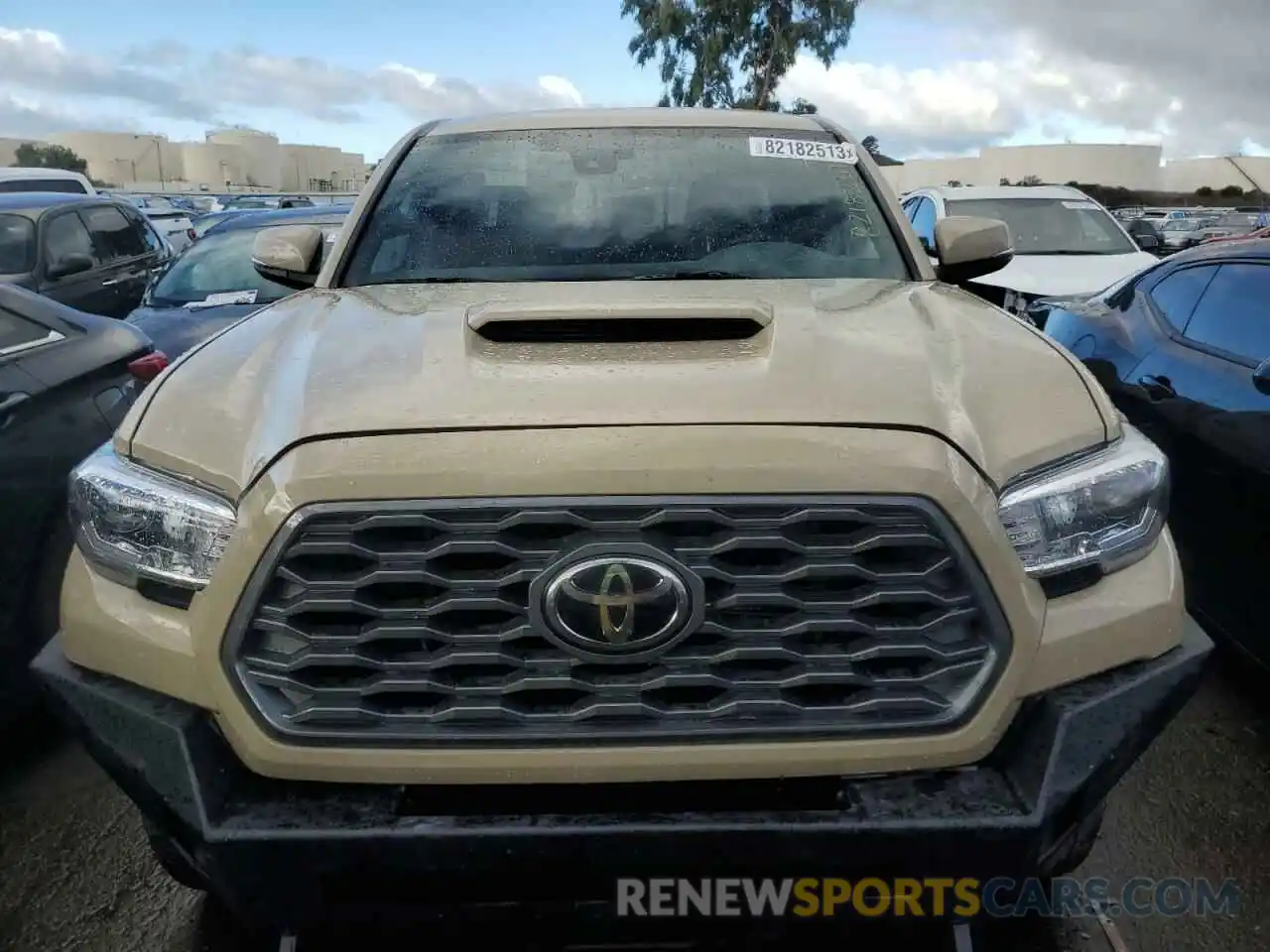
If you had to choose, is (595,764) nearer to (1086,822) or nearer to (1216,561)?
(1086,822)

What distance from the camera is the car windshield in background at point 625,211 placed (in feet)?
9.74

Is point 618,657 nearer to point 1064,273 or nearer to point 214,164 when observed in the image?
point 1064,273

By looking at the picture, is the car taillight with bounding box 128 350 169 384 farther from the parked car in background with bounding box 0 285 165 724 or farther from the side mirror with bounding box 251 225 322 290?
the side mirror with bounding box 251 225 322 290

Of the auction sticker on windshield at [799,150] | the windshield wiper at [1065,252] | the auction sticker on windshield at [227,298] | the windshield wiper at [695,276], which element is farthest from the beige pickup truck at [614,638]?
the windshield wiper at [1065,252]

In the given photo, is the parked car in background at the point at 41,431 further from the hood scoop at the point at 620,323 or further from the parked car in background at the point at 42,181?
the parked car in background at the point at 42,181

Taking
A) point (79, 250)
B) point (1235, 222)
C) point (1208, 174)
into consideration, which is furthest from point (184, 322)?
point (1208, 174)

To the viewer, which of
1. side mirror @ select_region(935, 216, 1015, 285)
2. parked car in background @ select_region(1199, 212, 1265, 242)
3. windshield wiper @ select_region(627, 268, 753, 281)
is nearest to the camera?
windshield wiper @ select_region(627, 268, 753, 281)

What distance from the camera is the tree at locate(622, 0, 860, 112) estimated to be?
35062 mm

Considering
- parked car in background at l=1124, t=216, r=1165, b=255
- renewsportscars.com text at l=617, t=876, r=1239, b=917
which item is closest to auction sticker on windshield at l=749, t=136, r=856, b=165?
renewsportscars.com text at l=617, t=876, r=1239, b=917

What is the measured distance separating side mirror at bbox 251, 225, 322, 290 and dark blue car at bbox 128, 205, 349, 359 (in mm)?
3614

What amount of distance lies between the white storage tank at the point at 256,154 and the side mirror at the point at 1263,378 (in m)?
101

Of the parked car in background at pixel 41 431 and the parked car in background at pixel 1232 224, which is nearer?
the parked car in background at pixel 41 431

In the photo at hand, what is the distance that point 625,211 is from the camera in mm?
3105

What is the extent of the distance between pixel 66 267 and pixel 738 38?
31.2 metres
